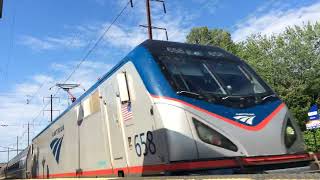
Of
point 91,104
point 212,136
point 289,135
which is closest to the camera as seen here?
point 212,136

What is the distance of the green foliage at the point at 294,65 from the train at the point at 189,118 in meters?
28.2

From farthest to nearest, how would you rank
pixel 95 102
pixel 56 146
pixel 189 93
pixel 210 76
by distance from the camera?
pixel 56 146, pixel 95 102, pixel 210 76, pixel 189 93

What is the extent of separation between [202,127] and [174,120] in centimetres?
46

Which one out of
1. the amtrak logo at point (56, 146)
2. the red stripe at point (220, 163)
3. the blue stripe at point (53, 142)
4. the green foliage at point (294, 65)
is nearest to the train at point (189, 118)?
the red stripe at point (220, 163)

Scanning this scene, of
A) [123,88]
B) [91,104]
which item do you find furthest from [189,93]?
[91,104]

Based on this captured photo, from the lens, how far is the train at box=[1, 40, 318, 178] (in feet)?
22.2

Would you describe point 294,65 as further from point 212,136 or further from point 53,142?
point 212,136

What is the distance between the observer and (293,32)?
3956 cm

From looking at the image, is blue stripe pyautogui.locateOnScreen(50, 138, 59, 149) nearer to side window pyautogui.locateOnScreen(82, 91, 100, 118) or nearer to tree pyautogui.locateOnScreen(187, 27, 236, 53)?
side window pyautogui.locateOnScreen(82, 91, 100, 118)

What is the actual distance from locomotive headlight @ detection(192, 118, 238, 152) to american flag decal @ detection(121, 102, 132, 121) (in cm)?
164

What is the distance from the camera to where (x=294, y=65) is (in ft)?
123

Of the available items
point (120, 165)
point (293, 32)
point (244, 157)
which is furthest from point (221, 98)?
point (293, 32)

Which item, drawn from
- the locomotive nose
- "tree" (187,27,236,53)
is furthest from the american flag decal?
"tree" (187,27,236,53)

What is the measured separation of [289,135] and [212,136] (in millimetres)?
1518
